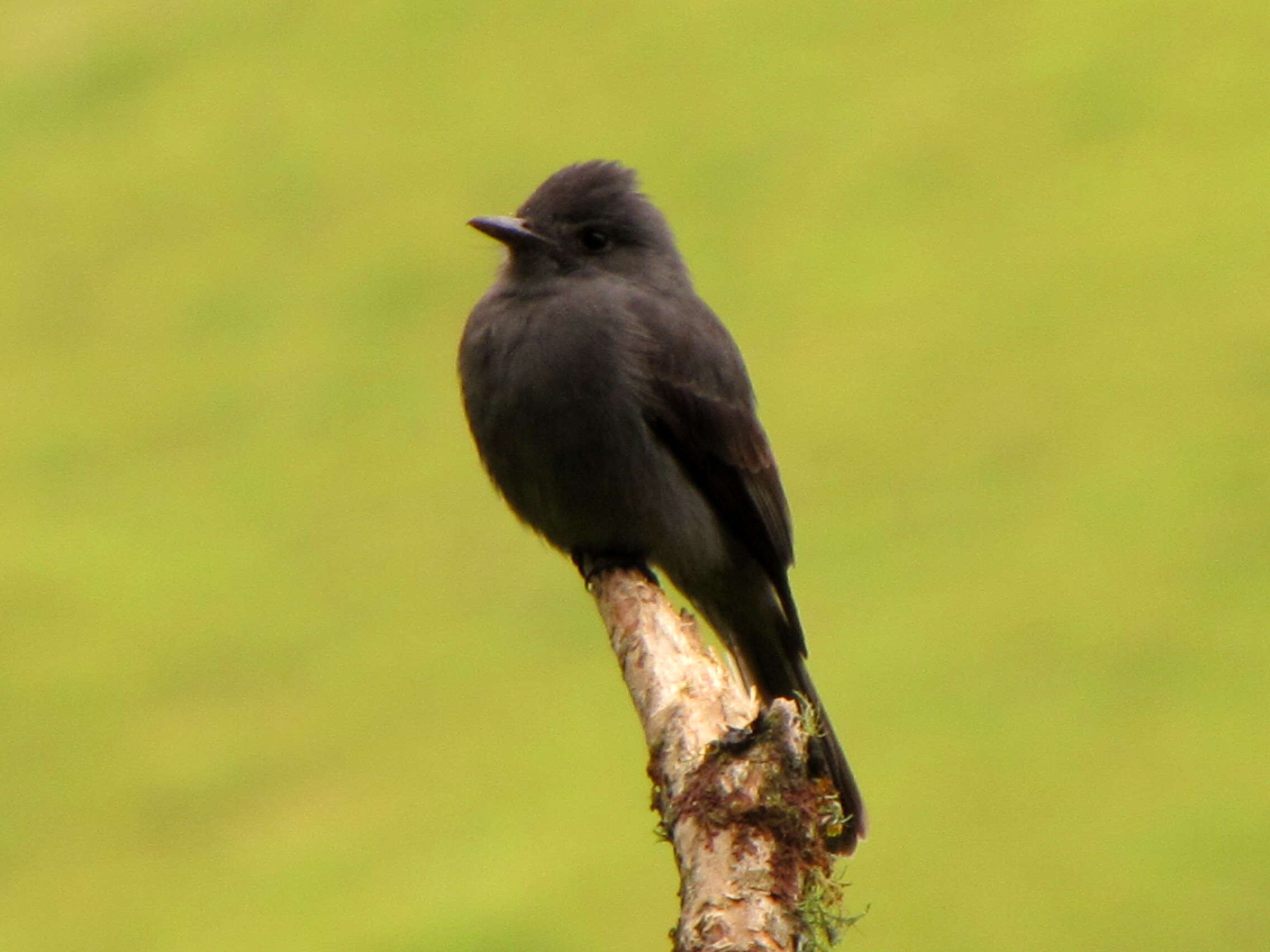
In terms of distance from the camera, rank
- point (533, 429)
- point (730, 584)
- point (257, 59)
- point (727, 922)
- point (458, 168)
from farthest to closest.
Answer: point (257, 59) → point (458, 168) → point (730, 584) → point (533, 429) → point (727, 922)

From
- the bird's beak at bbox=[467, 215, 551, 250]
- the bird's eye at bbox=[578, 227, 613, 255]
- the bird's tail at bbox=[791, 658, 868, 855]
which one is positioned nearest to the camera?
the bird's tail at bbox=[791, 658, 868, 855]

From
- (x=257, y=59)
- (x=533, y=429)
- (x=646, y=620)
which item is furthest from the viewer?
(x=257, y=59)

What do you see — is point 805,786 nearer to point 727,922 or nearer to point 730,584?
point 727,922

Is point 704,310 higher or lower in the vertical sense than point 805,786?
higher

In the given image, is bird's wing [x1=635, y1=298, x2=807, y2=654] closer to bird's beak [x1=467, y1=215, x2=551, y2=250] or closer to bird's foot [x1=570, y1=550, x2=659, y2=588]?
bird's foot [x1=570, y1=550, x2=659, y2=588]

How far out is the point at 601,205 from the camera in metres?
6.90

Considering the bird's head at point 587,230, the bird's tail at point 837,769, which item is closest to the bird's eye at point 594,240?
the bird's head at point 587,230

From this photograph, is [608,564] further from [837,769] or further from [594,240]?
[594,240]

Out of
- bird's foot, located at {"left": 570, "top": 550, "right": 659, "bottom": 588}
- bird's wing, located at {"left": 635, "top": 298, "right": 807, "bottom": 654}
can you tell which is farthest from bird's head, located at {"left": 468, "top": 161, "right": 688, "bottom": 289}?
bird's foot, located at {"left": 570, "top": 550, "right": 659, "bottom": 588}

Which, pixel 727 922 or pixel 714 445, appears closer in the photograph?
pixel 727 922

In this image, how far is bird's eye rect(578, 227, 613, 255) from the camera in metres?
6.89

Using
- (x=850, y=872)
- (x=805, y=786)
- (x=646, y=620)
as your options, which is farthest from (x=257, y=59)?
(x=805, y=786)

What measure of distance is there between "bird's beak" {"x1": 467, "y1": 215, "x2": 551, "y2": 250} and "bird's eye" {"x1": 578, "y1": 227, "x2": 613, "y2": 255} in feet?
0.43

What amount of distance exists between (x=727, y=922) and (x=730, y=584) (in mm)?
2825
